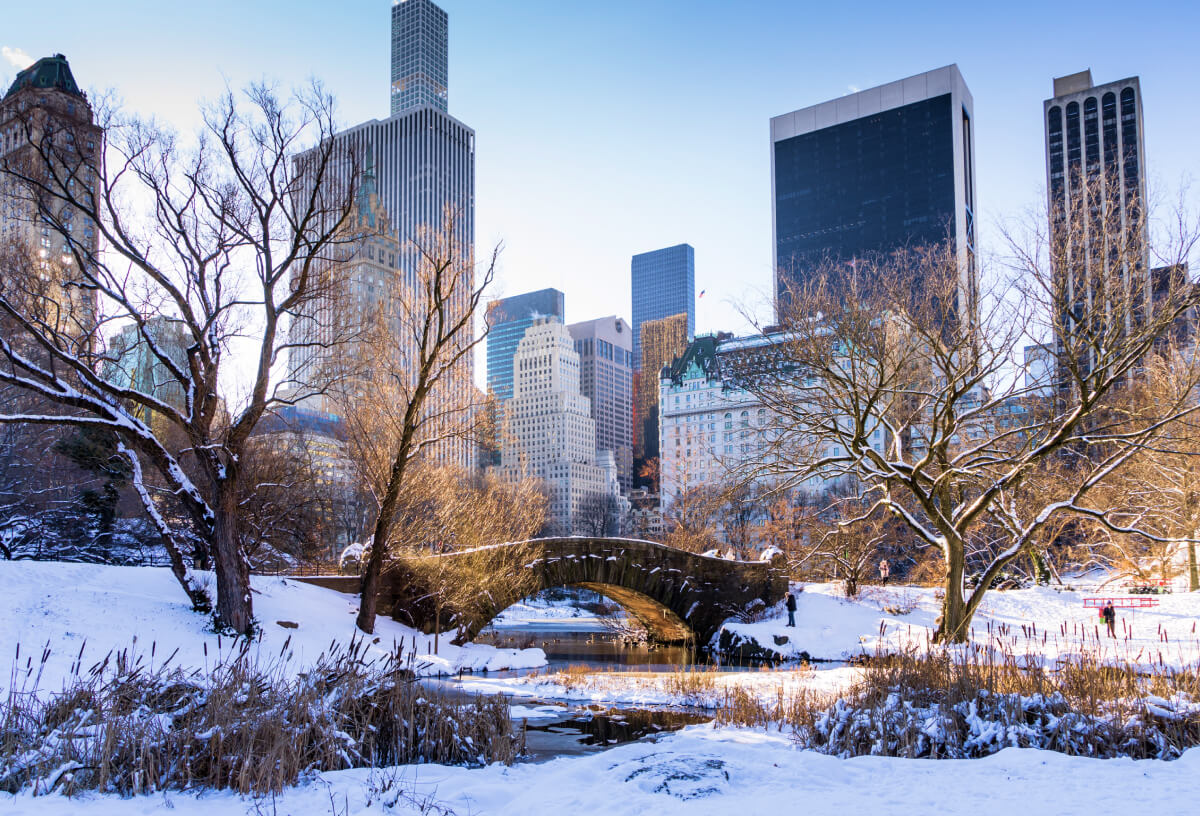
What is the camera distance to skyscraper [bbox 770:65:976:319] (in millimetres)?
144500

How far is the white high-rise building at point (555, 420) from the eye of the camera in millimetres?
173000

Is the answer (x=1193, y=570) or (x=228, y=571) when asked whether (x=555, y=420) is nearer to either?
(x=1193, y=570)

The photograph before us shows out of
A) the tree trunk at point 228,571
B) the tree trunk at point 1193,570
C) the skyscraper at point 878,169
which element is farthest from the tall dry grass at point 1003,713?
the skyscraper at point 878,169

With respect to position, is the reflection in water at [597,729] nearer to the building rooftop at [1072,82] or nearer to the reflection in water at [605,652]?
the reflection in water at [605,652]

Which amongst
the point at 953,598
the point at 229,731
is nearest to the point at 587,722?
the point at 229,731

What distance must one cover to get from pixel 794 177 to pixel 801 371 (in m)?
143

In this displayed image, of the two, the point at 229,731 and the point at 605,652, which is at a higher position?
the point at 229,731

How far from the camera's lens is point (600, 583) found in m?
28.0

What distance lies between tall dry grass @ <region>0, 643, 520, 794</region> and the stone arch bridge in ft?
45.8

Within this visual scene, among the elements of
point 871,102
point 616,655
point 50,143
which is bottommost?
point 616,655

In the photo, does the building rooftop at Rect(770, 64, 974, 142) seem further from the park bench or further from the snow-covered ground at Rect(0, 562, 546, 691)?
the snow-covered ground at Rect(0, 562, 546, 691)

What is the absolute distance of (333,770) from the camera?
8516 millimetres

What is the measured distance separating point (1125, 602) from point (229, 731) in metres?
28.8

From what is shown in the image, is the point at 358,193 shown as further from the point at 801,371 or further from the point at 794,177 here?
the point at 794,177
